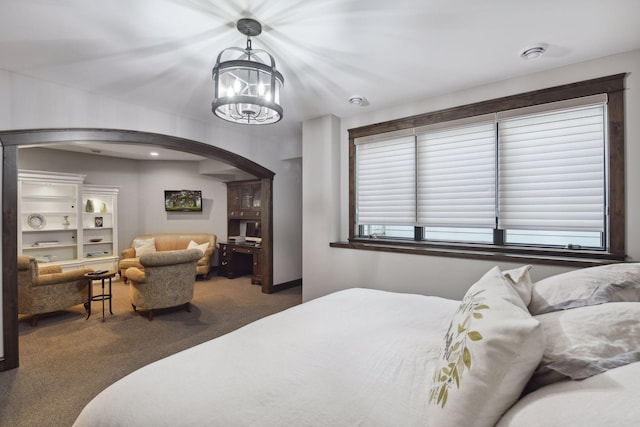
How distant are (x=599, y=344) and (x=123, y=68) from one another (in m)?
3.54

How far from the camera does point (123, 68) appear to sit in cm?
265

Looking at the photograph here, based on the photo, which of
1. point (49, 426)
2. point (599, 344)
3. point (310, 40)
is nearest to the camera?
point (599, 344)

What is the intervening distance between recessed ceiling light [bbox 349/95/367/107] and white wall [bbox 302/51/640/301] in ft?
1.17

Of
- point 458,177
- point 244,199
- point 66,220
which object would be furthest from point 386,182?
point 66,220

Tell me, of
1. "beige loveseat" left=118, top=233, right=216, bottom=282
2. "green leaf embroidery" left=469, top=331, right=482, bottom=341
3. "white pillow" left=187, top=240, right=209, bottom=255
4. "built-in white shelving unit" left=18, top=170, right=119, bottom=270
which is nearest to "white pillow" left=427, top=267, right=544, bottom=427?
"green leaf embroidery" left=469, top=331, right=482, bottom=341

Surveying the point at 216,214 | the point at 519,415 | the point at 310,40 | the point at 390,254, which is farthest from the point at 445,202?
Result: the point at 216,214

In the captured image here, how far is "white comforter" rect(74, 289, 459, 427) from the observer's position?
945 mm

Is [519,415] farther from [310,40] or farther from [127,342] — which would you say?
[127,342]

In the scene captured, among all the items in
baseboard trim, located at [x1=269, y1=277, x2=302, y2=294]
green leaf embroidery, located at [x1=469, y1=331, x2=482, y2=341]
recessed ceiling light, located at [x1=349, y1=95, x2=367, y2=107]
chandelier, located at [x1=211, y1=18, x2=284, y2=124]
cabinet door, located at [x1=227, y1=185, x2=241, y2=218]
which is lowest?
baseboard trim, located at [x1=269, y1=277, x2=302, y2=294]

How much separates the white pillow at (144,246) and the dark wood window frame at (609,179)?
5.28 metres

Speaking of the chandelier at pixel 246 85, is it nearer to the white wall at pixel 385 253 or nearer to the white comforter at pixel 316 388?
the white comforter at pixel 316 388

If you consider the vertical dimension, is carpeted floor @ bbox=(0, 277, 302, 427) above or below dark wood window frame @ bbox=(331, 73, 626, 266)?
below

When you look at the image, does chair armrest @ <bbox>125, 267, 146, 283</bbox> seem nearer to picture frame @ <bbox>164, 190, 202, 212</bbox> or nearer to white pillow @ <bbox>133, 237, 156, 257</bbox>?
white pillow @ <bbox>133, 237, 156, 257</bbox>

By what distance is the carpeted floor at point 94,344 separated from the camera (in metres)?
2.22
